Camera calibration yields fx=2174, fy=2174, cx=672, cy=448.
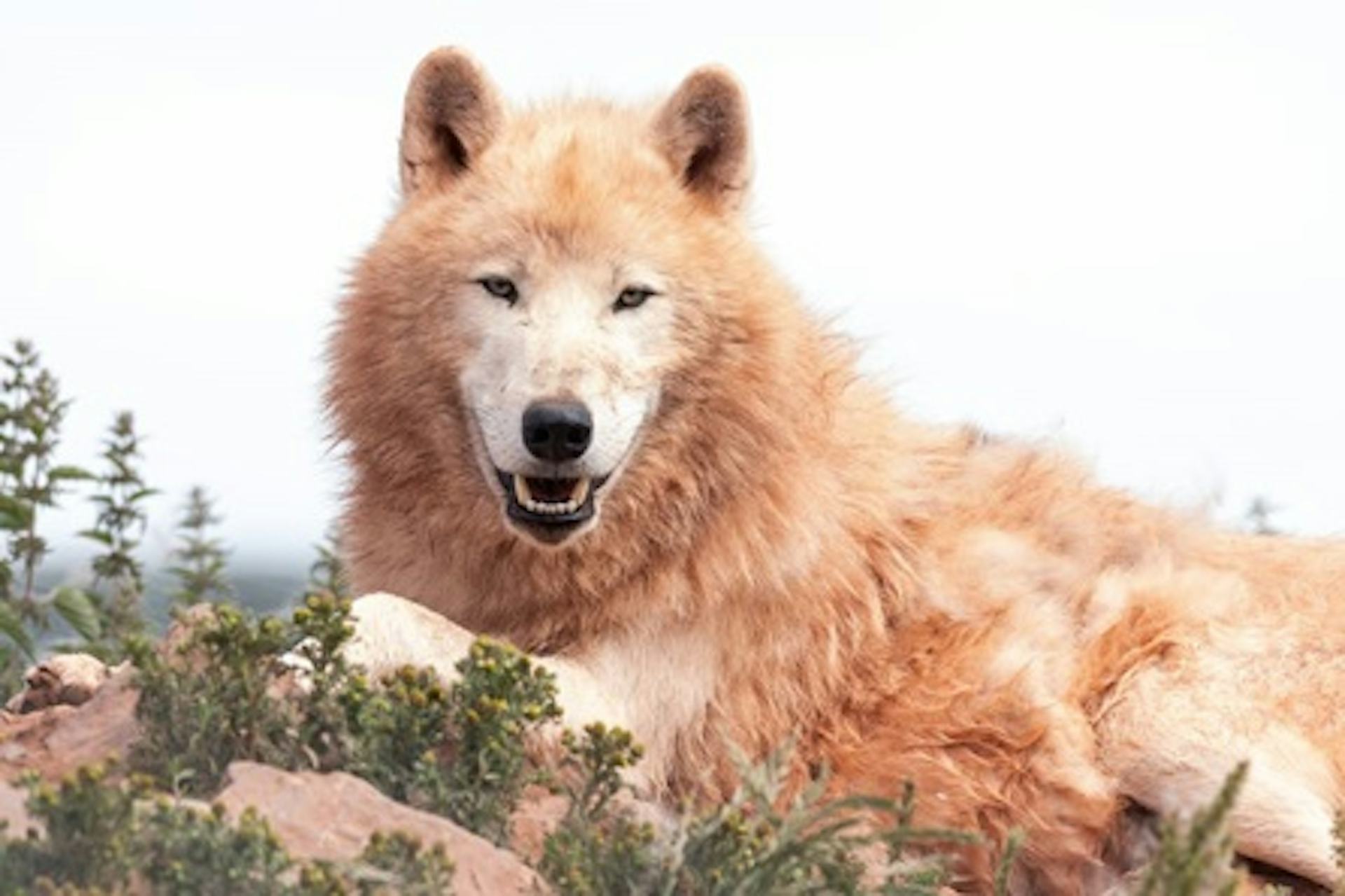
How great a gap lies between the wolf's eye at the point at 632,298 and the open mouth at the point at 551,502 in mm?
533

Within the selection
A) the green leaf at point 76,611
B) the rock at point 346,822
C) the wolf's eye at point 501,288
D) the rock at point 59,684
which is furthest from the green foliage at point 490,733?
the green leaf at point 76,611

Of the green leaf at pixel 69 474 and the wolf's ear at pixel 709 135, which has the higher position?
the wolf's ear at pixel 709 135

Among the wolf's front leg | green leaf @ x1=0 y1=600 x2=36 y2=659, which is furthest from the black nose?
Result: green leaf @ x1=0 y1=600 x2=36 y2=659

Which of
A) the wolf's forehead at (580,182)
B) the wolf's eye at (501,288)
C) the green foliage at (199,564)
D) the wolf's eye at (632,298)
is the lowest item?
the green foliage at (199,564)

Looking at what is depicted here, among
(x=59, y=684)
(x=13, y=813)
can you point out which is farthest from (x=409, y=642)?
(x=13, y=813)

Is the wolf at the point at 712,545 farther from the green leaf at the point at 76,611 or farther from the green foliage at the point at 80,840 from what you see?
the green leaf at the point at 76,611

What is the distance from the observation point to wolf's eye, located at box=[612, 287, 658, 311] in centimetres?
662

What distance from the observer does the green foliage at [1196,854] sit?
3.82 meters

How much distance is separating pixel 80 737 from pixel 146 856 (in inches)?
56.0

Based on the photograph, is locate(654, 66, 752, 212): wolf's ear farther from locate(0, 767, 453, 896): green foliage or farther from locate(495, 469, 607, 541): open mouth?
locate(0, 767, 453, 896): green foliage

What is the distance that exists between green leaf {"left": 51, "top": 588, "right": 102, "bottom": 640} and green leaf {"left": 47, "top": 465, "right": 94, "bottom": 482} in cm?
57

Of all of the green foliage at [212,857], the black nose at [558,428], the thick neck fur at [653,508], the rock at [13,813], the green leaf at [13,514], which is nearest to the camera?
the green foliage at [212,857]

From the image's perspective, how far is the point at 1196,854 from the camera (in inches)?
154

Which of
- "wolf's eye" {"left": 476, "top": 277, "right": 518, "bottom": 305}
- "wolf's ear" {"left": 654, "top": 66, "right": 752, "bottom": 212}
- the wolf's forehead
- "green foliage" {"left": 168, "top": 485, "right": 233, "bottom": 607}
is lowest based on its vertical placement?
"green foliage" {"left": 168, "top": 485, "right": 233, "bottom": 607}
